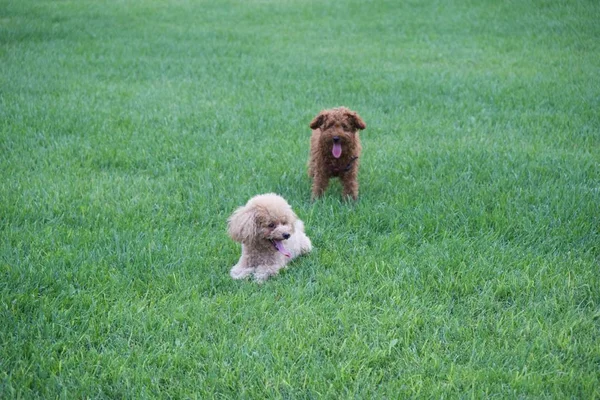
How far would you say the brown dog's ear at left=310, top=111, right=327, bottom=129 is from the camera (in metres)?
5.98

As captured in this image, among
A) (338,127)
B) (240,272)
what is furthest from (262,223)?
(338,127)

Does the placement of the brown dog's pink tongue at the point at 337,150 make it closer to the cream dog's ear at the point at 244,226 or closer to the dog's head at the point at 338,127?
the dog's head at the point at 338,127

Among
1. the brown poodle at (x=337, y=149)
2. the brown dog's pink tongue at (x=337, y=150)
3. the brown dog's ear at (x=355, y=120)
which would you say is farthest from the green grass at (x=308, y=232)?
the brown dog's ear at (x=355, y=120)

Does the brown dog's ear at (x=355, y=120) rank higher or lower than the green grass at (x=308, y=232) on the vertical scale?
higher

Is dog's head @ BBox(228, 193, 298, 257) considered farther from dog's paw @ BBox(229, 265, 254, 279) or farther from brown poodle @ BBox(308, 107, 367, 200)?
brown poodle @ BBox(308, 107, 367, 200)

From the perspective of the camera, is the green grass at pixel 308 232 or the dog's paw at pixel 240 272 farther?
the dog's paw at pixel 240 272

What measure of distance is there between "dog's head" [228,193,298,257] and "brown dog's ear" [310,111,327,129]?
60.3 inches

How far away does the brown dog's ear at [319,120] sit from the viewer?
598 cm

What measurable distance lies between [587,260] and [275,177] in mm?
3258

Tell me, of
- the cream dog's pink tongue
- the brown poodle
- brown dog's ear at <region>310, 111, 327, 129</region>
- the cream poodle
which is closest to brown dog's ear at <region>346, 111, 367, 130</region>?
the brown poodle

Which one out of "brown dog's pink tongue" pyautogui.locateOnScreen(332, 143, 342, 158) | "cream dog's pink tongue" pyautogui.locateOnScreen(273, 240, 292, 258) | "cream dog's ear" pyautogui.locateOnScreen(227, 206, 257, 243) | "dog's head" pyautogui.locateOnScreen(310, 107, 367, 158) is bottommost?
"cream dog's pink tongue" pyautogui.locateOnScreen(273, 240, 292, 258)

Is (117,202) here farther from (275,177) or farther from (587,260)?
(587,260)

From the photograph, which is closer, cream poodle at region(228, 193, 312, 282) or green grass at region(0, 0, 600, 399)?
green grass at region(0, 0, 600, 399)

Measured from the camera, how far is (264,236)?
181 inches
